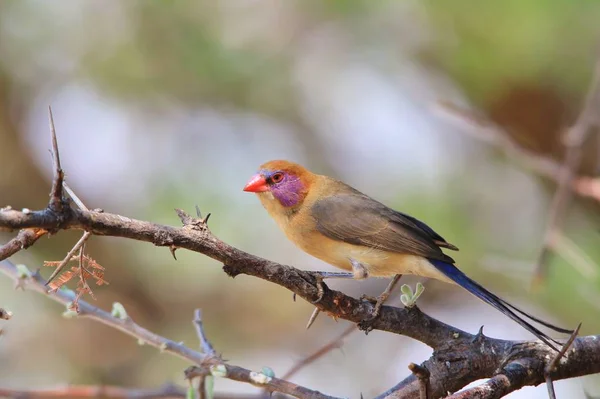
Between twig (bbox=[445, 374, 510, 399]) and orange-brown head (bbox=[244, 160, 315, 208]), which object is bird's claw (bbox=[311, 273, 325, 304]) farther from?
orange-brown head (bbox=[244, 160, 315, 208])

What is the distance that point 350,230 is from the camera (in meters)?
3.29

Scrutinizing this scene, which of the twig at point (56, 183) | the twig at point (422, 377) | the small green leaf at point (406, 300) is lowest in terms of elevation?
the twig at point (422, 377)

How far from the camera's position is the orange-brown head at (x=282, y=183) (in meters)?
3.53

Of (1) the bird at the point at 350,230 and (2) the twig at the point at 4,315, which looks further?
(1) the bird at the point at 350,230

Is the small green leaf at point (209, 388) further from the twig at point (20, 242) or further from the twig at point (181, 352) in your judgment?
the twig at point (20, 242)

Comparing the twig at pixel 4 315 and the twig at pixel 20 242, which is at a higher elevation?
the twig at pixel 20 242

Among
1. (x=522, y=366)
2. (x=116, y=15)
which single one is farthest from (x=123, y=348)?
(x=522, y=366)

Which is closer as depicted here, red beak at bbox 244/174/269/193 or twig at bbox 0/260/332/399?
twig at bbox 0/260/332/399

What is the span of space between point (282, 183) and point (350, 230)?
19.2 inches

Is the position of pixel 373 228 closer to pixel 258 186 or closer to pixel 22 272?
pixel 258 186

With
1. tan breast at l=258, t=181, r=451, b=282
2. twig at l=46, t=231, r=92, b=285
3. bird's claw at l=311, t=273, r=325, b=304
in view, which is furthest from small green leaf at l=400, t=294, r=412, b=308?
twig at l=46, t=231, r=92, b=285

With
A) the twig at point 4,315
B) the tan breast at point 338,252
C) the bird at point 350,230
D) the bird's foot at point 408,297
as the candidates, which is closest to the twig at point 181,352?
the twig at point 4,315

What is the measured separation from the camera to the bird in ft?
10.3

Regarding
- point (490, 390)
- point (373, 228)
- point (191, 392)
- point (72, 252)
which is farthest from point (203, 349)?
point (373, 228)
